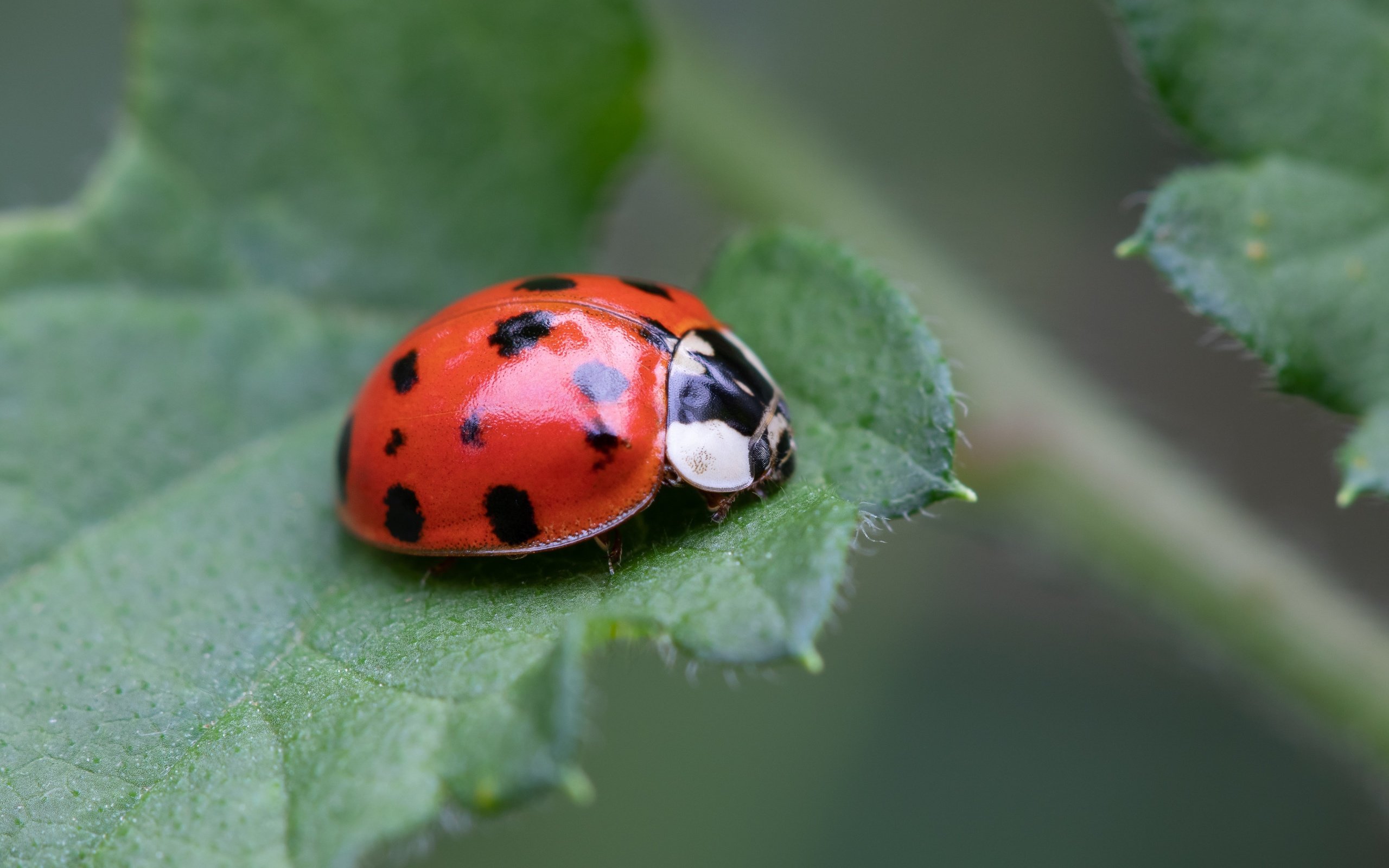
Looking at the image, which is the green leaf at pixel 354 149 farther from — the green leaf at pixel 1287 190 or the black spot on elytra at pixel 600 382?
the green leaf at pixel 1287 190

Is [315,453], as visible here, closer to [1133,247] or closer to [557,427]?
[557,427]

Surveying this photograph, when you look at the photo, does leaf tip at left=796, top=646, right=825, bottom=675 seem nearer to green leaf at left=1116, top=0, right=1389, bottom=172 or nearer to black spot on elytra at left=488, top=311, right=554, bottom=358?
black spot on elytra at left=488, top=311, right=554, bottom=358

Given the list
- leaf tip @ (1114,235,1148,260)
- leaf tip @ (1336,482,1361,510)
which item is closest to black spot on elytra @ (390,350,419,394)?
leaf tip @ (1114,235,1148,260)

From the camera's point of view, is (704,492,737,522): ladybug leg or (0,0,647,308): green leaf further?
(0,0,647,308): green leaf

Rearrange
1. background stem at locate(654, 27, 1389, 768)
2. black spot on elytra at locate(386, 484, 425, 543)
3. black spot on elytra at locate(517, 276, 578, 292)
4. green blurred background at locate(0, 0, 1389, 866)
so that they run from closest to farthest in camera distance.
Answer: black spot on elytra at locate(386, 484, 425, 543) → black spot on elytra at locate(517, 276, 578, 292) → background stem at locate(654, 27, 1389, 768) → green blurred background at locate(0, 0, 1389, 866)

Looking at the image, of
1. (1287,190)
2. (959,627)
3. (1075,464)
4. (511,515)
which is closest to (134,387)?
(511,515)

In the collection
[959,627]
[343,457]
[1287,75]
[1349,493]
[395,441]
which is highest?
[1287,75]

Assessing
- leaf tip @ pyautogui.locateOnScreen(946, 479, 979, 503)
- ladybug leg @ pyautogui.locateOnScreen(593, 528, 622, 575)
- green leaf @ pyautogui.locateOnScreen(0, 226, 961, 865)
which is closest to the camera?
green leaf @ pyautogui.locateOnScreen(0, 226, 961, 865)
